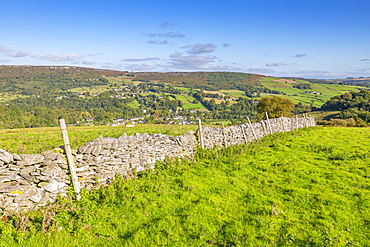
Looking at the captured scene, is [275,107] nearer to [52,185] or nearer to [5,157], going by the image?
[52,185]

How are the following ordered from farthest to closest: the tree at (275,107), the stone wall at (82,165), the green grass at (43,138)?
the tree at (275,107) → the green grass at (43,138) → the stone wall at (82,165)

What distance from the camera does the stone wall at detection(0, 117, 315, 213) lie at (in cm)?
720

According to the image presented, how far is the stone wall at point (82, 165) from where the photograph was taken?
720 cm

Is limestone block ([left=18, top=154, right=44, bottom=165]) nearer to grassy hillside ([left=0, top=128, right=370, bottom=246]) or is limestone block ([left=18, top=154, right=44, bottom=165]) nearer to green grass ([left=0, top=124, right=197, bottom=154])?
grassy hillside ([left=0, top=128, right=370, bottom=246])

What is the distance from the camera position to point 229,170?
11391 millimetres

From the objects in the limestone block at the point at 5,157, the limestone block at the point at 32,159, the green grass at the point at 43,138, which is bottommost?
the green grass at the point at 43,138

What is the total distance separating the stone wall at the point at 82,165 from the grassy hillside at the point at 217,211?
0.66 m

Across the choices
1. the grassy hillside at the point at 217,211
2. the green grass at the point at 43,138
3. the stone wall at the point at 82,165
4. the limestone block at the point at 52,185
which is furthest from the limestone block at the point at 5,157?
the green grass at the point at 43,138

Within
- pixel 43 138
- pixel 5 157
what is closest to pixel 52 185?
pixel 5 157

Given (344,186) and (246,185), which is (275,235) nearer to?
(246,185)

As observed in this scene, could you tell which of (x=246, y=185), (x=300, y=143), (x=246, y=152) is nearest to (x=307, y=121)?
(x=300, y=143)

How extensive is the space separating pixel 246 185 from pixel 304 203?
93.9 inches

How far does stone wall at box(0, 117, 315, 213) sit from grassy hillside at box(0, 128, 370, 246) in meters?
0.66

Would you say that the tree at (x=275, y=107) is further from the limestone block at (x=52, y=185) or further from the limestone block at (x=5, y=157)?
the limestone block at (x=5, y=157)
